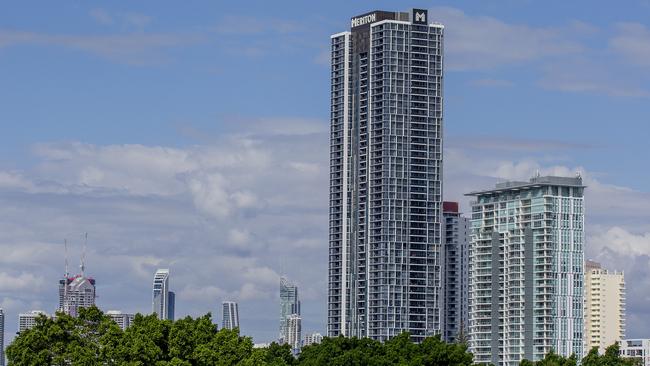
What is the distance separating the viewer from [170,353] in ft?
277

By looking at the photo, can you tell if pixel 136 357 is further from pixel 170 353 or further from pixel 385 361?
pixel 385 361

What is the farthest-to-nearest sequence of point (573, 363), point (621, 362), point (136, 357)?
point (621, 362), point (573, 363), point (136, 357)

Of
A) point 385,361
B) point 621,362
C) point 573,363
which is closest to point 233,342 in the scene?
point 385,361

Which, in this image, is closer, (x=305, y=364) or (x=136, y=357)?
(x=136, y=357)

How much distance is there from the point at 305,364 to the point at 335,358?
5.18 m

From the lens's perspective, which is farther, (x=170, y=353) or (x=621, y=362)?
(x=621, y=362)

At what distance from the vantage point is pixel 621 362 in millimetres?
109188

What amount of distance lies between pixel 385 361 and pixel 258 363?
22104 mm

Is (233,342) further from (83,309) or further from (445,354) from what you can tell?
(445,354)


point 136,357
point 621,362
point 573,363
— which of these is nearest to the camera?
point 136,357

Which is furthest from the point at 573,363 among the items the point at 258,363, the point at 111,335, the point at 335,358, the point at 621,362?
the point at 111,335

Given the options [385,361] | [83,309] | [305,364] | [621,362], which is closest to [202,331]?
[83,309]

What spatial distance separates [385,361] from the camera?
104250 mm

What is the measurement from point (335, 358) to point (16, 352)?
3165 centimetres
